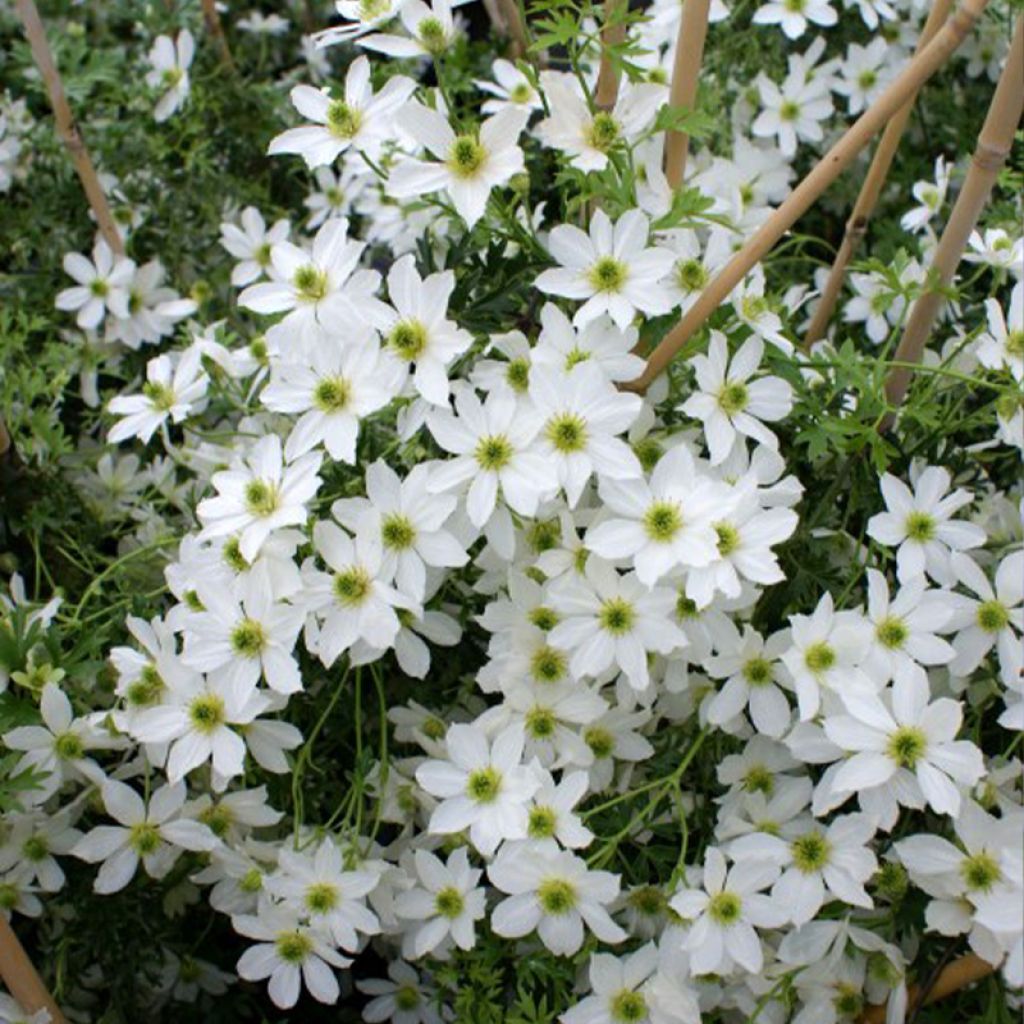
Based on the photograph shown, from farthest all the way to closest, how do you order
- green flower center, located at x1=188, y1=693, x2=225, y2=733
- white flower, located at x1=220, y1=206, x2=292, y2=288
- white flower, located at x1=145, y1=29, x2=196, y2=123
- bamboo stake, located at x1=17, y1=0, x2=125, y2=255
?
white flower, located at x1=145, y1=29, x2=196, y2=123, white flower, located at x1=220, y1=206, x2=292, y2=288, bamboo stake, located at x1=17, y1=0, x2=125, y2=255, green flower center, located at x1=188, y1=693, x2=225, y2=733

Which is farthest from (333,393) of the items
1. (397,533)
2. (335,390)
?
(397,533)

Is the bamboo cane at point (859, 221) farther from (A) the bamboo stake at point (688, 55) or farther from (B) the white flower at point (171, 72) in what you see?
(B) the white flower at point (171, 72)

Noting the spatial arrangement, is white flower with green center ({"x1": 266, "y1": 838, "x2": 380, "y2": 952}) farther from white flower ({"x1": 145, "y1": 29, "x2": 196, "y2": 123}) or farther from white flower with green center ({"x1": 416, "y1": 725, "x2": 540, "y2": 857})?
white flower ({"x1": 145, "y1": 29, "x2": 196, "y2": 123})

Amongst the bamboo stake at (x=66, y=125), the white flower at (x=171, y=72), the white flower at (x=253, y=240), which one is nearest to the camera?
the bamboo stake at (x=66, y=125)

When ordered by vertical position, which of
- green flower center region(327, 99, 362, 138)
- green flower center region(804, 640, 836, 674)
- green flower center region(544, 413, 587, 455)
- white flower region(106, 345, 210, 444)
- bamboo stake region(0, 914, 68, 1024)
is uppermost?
green flower center region(327, 99, 362, 138)

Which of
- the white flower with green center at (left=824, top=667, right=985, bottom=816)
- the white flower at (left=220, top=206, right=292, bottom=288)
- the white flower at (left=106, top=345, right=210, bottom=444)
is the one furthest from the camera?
the white flower at (left=220, top=206, right=292, bottom=288)

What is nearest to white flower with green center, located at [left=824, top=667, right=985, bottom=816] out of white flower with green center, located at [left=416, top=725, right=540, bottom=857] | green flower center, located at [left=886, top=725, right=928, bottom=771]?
green flower center, located at [left=886, top=725, right=928, bottom=771]

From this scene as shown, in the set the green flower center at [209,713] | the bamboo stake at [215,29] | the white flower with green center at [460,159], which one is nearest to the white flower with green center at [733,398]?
the white flower with green center at [460,159]

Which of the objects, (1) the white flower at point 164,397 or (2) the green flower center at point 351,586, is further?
(1) the white flower at point 164,397

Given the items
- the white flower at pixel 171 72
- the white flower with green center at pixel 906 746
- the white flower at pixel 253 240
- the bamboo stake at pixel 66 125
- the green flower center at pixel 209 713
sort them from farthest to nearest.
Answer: the white flower at pixel 171 72 → the white flower at pixel 253 240 → the bamboo stake at pixel 66 125 → the green flower center at pixel 209 713 → the white flower with green center at pixel 906 746
